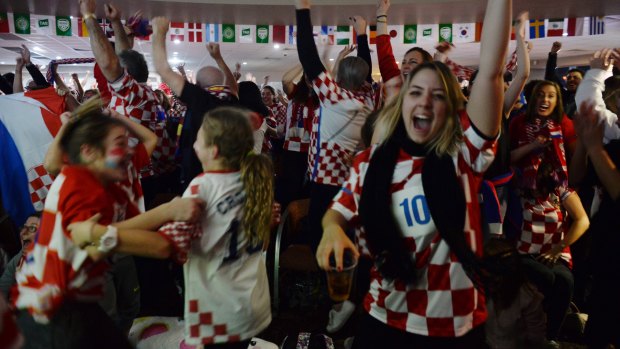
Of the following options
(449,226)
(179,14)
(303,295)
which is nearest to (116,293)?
(303,295)

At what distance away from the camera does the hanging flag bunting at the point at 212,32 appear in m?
5.86

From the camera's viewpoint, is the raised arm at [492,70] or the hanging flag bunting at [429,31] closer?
the raised arm at [492,70]

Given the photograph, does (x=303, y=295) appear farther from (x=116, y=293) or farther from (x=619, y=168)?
(x=619, y=168)

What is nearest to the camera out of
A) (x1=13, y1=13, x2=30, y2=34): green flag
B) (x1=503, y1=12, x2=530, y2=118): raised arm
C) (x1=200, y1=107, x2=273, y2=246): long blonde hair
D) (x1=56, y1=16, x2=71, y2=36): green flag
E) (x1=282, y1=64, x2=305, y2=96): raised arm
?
(x1=200, y1=107, x2=273, y2=246): long blonde hair

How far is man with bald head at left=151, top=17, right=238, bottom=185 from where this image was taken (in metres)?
2.54

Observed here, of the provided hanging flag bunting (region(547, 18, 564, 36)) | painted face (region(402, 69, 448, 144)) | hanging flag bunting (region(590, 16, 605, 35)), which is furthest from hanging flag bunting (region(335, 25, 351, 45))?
painted face (region(402, 69, 448, 144))

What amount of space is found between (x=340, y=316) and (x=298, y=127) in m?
2.32

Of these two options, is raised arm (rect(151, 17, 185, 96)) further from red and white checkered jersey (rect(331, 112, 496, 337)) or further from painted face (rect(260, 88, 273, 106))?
painted face (rect(260, 88, 273, 106))

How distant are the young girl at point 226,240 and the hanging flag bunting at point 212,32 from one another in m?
4.41

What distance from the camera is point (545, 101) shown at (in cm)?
283

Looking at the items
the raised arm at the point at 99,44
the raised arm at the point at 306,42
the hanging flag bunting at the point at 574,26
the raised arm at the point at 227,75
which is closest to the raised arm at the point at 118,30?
Answer: the raised arm at the point at 99,44

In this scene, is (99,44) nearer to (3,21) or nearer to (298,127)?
(298,127)

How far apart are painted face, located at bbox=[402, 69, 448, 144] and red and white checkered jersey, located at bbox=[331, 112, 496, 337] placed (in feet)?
0.23

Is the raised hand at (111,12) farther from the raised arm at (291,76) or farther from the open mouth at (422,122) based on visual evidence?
the open mouth at (422,122)
